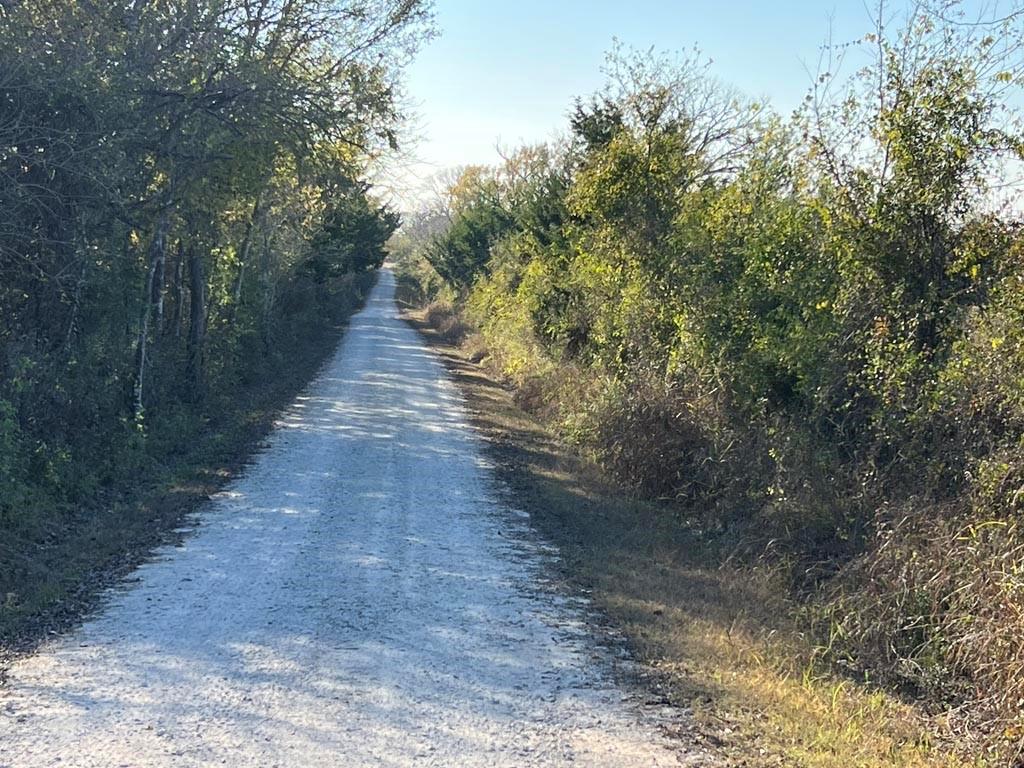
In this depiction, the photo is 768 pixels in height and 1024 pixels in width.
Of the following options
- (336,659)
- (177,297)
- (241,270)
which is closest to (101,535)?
(336,659)

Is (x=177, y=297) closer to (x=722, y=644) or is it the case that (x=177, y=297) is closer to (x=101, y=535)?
(x=101, y=535)

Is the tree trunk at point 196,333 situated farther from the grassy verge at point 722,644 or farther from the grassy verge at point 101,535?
the grassy verge at point 722,644

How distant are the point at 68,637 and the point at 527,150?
50.2 meters

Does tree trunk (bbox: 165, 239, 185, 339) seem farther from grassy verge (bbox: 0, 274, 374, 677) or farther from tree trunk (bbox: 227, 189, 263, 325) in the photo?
grassy verge (bbox: 0, 274, 374, 677)

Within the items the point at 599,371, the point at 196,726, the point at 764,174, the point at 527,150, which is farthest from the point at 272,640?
the point at 527,150

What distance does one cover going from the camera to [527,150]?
53062 mm

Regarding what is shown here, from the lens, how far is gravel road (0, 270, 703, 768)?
14.3 feet

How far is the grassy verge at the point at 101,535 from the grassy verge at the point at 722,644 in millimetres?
3850

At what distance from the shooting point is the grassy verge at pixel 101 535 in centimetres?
616

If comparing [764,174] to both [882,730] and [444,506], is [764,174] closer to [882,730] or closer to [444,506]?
[444,506]

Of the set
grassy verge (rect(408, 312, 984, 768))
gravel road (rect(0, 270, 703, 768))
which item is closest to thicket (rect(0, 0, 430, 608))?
gravel road (rect(0, 270, 703, 768))

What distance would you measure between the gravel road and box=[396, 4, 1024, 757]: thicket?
1925 mm

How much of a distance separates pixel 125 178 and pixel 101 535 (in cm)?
418

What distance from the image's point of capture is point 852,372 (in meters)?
7.73
